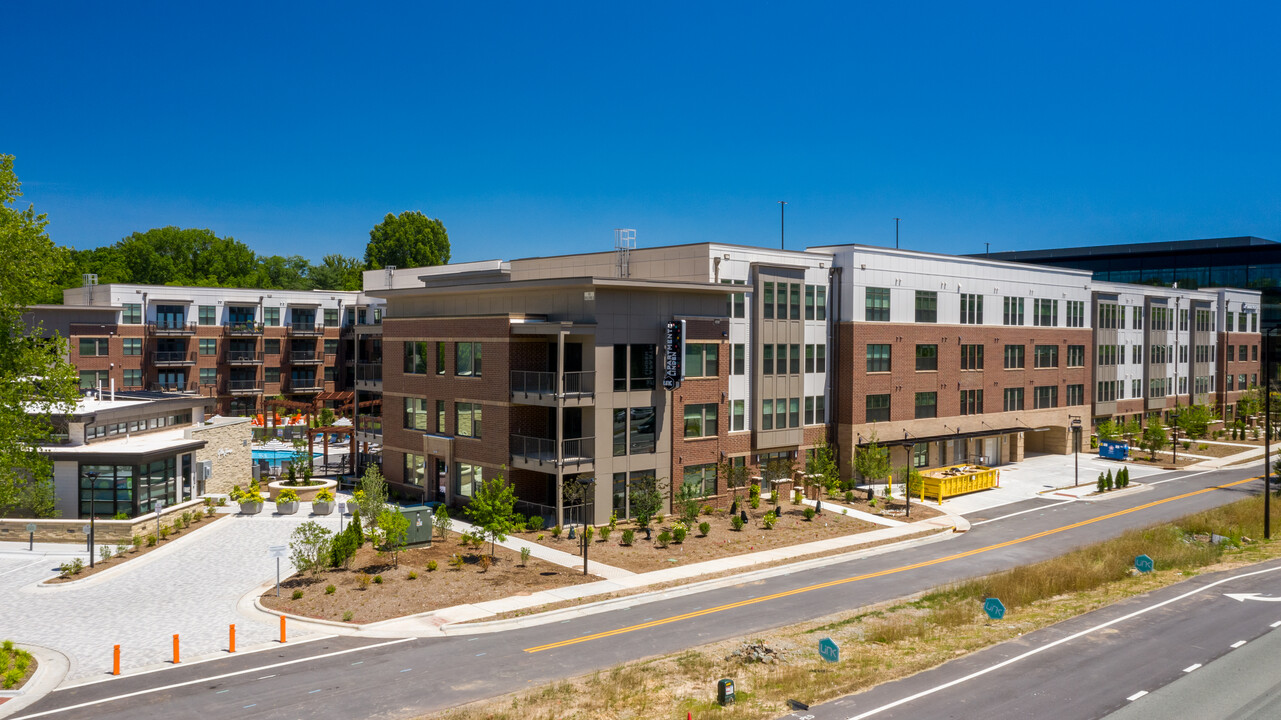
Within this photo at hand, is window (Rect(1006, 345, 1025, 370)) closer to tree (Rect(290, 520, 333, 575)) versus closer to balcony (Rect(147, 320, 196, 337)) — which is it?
tree (Rect(290, 520, 333, 575))

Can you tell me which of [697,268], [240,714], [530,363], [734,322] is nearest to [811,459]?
[734,322]

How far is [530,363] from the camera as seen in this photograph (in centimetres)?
3816

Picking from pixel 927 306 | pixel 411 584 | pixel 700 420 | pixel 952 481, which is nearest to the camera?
pixel 411 584

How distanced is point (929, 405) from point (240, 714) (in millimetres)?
44456

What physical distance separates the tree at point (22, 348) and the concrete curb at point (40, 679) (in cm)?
547

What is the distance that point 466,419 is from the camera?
4016cm

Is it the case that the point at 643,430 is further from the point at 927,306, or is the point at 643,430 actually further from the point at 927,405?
the point at 927,306

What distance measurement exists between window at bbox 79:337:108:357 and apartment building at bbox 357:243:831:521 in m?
34.1

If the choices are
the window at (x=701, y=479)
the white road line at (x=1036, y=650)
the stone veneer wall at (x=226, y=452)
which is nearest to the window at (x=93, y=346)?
the stone veneer wall at (x=226, y=452)

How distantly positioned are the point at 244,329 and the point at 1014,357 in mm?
64673

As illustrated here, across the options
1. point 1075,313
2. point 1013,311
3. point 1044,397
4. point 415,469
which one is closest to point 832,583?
point 415,469

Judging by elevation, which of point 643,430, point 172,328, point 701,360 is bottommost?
point 643,430

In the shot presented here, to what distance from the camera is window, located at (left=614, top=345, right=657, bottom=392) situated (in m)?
36.8

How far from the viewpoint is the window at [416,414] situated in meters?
42.9
